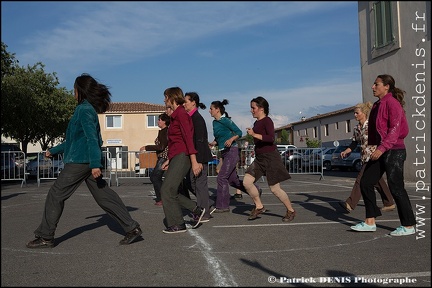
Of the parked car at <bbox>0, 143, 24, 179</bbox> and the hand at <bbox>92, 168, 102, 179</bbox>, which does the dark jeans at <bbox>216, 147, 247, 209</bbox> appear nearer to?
the hand at <bbox>92, 168, 102, 179</bbox>

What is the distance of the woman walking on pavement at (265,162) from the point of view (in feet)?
23.6

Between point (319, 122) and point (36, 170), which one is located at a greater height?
point (319, 122)

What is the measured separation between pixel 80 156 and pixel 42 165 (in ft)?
46.2

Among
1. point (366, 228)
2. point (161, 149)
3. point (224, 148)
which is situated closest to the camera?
point (366, 228)

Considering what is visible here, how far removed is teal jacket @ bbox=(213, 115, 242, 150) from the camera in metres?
8.70

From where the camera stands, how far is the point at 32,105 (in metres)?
35.4

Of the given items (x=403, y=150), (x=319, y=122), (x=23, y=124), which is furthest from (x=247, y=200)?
(x=319, y=122)

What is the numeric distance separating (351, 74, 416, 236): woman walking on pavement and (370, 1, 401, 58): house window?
9.09 meters

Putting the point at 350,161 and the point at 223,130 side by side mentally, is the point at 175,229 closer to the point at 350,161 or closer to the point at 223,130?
the point at 223,130

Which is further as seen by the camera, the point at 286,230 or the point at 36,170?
the point at 36,170

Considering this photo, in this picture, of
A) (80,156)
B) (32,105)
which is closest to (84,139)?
(80,156)

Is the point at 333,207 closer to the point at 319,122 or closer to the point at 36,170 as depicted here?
the point at 36,170

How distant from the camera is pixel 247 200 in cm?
1109

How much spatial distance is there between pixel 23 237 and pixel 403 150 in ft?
16.3
